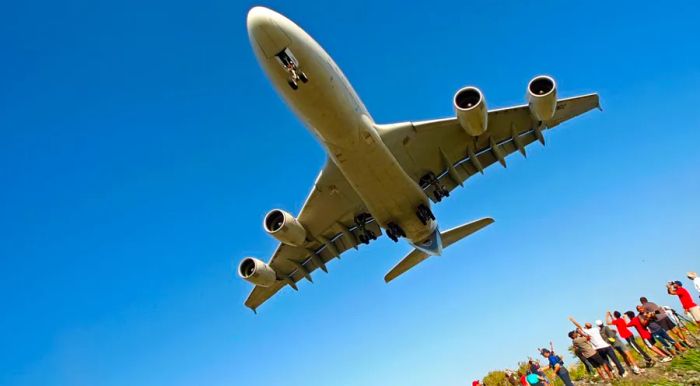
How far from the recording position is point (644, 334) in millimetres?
11984

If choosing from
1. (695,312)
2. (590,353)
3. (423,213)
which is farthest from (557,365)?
(423,213)

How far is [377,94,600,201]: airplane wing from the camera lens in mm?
15625

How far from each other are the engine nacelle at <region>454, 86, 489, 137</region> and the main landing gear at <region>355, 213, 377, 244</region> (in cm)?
612

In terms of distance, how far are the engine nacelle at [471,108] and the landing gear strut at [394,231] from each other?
4633mm

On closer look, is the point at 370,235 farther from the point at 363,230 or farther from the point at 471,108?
the point at 471,108

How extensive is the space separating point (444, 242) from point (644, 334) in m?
8.13

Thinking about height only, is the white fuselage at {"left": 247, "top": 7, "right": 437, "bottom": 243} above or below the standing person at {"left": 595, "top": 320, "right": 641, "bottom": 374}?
above

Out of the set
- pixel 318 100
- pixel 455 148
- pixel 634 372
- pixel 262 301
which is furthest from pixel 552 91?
pixel 262 301

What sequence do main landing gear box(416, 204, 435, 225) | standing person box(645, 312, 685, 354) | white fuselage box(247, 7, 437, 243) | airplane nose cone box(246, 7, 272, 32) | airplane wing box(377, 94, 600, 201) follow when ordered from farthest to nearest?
main landing gear box(416, 204, 435, 225)
airplane wing box(377, 94, 600, 201)
white fuselage box(247, 7, 437, 243)
standing person box(645, 312, 685, 354)
airplane nose cone box(246, 7, 272, 32)

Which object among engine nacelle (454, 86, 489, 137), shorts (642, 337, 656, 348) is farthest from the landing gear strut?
shorts (642, 337, 656, 348)

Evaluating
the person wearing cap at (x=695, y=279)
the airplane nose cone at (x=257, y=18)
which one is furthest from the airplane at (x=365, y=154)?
the person wearing cap at (x=695, y=279)

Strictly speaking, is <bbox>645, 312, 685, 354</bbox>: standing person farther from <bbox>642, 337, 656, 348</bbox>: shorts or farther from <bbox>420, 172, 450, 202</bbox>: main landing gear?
<bbox>420, 172, 450, 202</bbox>: main landing gear

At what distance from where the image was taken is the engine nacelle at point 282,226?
1662 centimetres

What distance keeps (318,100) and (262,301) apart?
11.5 meters
